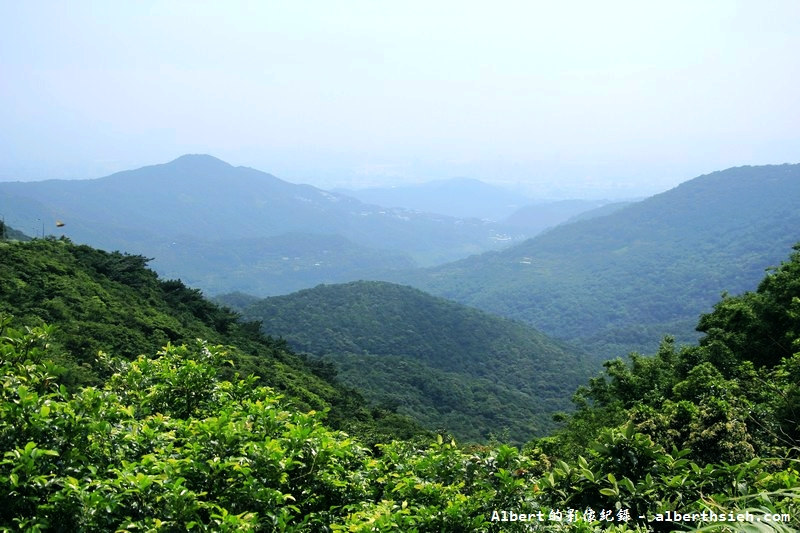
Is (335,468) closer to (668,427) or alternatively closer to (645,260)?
(668,427)

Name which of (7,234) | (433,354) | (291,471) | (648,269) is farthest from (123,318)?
(648,269)

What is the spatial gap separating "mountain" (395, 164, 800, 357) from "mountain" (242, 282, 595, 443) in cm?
2974

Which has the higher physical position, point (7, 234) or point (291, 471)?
point (7, 234)

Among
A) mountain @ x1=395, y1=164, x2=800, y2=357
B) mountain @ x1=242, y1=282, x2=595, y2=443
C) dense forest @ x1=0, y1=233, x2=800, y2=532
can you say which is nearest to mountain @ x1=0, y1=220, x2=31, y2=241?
dense forest @ x1=0, y1=233, x2=800, y2=532

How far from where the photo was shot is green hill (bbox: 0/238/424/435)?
17328 millimetres

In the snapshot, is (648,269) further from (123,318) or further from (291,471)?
(291,471)

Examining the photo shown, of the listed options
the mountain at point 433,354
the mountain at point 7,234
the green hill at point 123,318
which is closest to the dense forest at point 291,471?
the green hill at point 123,318

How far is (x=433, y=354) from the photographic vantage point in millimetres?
77562

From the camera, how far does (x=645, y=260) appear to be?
165750 millimetres

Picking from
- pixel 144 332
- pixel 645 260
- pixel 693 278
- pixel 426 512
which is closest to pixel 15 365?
pixel 426 512

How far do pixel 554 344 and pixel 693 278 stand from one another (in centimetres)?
7675

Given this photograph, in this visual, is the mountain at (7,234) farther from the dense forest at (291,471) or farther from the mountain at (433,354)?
the mountain at (433,354)

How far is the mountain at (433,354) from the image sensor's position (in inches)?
2023

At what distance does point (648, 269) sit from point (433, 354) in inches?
4252
